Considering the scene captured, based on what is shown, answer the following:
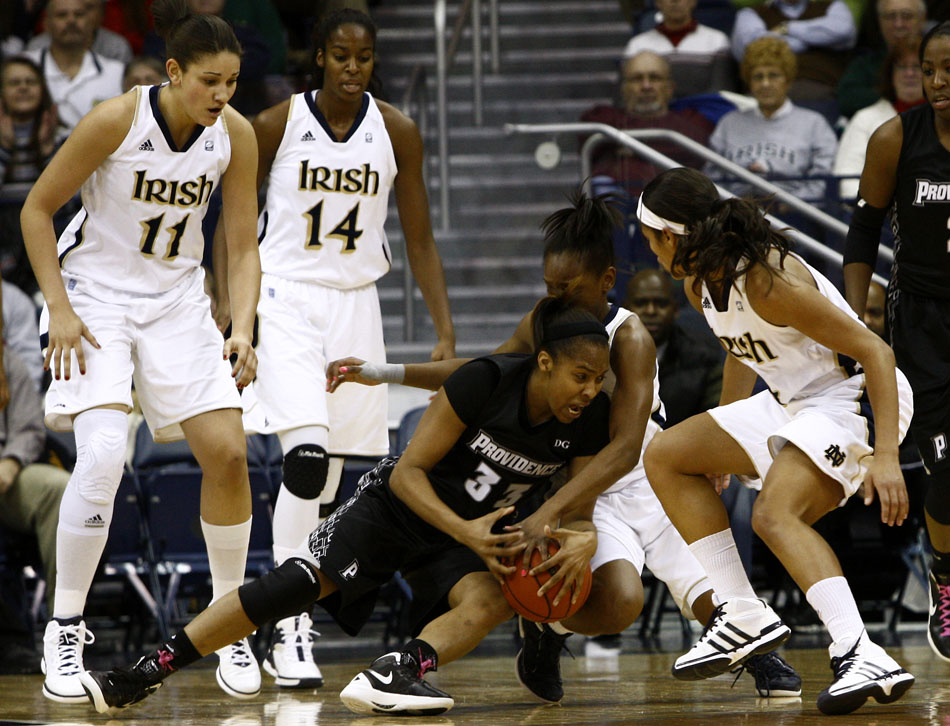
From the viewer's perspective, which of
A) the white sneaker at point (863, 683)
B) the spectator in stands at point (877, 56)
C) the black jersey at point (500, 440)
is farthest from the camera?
the spectator in stands at point (877, 56)

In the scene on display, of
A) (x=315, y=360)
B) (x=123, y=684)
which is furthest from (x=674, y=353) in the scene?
(x=123, y=684)

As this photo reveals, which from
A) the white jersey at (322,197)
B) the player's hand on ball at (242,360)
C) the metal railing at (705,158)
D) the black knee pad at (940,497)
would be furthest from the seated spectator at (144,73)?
the black knee pad at (940,497)

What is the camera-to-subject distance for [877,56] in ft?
29.6

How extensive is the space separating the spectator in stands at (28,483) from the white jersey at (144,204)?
7.35 feet

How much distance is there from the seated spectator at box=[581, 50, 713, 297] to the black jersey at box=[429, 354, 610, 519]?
3.15 meters

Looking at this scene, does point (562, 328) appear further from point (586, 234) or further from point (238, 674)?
point (238, 674)

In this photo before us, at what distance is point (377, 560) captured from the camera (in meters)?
3.99

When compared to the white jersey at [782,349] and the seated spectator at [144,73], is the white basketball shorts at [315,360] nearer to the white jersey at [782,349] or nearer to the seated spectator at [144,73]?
the white jersey at [782,349]

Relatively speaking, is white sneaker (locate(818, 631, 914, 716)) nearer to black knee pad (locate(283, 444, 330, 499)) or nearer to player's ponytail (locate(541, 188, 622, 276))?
player's ponytail (locate(541, 188, 622, 276))

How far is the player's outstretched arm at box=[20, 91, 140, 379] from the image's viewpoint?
13.4 ft

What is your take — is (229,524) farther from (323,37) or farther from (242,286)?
(323,37)

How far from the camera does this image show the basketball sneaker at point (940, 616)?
4.86 m

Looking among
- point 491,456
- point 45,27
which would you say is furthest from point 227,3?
point 491,456

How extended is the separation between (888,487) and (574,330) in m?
0.93
